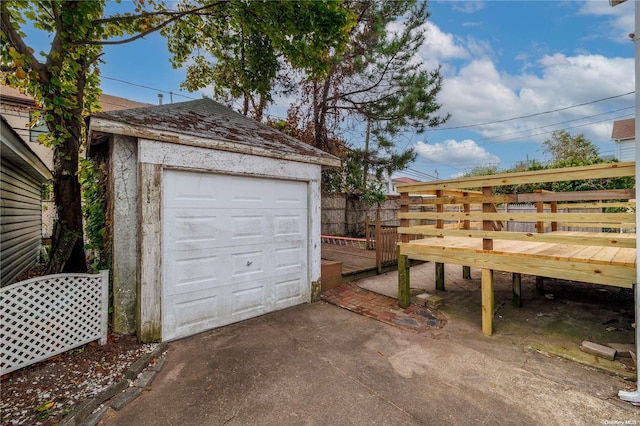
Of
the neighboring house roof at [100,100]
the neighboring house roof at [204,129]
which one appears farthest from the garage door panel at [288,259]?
the neighboring house roof at [100,100]

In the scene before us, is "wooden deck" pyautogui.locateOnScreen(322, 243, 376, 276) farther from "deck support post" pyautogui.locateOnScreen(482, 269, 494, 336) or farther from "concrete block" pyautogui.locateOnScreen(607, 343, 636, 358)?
"concrete block" pyautogui.locateOnScreen(607, 343, 636, 358)

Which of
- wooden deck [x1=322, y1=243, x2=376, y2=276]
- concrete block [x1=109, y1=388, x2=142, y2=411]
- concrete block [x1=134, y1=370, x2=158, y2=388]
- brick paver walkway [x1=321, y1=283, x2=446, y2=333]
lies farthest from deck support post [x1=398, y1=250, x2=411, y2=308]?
concrete block [x1=109, y1=388, x2=142, y2=411]

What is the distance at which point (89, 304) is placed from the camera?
313 cm

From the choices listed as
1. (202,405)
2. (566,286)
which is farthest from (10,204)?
(566,286)

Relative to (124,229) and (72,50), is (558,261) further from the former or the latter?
(72,50)

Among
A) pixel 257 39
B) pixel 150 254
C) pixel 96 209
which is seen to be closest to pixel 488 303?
pixel 150 254

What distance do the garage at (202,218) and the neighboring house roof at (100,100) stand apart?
11.0 m

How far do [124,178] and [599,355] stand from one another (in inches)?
235

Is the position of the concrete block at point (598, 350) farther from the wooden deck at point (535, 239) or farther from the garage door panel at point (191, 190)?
the garage door panel at point (191, 190)

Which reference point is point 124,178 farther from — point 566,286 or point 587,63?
point 587,63

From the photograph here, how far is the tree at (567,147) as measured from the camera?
57.0 ft

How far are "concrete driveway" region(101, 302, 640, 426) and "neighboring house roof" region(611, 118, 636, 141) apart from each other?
71.5 feet

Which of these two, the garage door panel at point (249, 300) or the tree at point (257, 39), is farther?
the tree at point (257, 39)

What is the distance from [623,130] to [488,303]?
76.6ft
